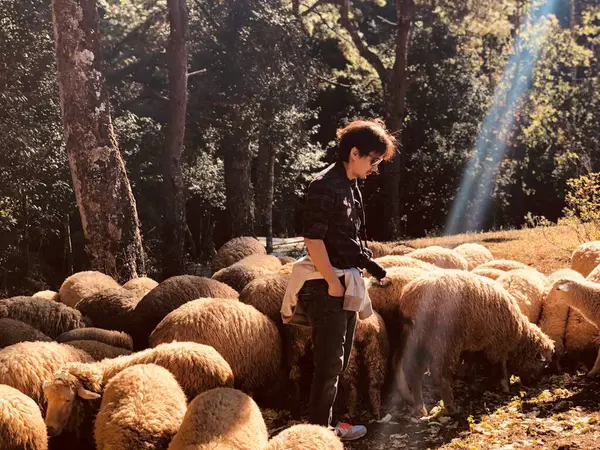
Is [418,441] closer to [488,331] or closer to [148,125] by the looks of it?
[488,331]

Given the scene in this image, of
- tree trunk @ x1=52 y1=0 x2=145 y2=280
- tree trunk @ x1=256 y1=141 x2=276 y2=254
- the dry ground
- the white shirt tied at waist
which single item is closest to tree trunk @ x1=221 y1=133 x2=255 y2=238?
tree trunk @ x1=256 y1=141 x2=276 y2=254

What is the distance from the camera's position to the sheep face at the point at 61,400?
488cm

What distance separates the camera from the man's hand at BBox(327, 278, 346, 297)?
481 cm

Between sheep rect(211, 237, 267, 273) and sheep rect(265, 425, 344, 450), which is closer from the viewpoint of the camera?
sheep rect(265, 425, 344, 450)

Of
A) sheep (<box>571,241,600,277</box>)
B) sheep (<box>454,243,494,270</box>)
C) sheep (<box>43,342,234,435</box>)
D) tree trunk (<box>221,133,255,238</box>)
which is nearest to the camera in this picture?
sheep (<box>43,342,234,435</box>)

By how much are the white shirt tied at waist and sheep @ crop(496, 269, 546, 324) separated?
10.1 feet

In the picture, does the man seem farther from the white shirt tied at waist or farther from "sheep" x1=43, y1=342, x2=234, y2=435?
"sheep" x1=43, y1=342, x2=234, y2=435

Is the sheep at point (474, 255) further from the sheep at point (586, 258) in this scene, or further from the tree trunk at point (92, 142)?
the tree trunk at point (92, 142)

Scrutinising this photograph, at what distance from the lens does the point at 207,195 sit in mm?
25609

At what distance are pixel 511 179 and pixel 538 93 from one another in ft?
14.1

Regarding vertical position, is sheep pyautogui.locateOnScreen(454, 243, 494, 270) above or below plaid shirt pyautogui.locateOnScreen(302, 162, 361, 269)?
below

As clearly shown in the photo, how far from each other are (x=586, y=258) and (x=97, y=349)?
660 cm

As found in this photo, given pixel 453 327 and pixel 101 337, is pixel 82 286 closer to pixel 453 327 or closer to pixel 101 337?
pixel 101 337

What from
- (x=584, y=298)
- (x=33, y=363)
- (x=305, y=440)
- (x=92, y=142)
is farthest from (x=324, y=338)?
(x=92, y=142)
